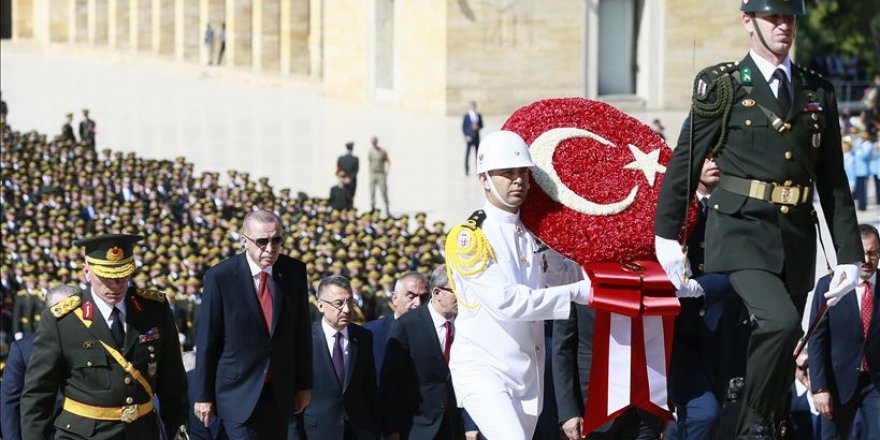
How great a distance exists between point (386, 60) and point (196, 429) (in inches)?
1200

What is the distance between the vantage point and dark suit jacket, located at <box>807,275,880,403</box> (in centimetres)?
871

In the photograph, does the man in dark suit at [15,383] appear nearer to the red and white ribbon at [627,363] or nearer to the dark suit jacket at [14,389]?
the dark suit jacket at [14,389]

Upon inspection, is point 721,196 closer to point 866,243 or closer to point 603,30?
point 866,243

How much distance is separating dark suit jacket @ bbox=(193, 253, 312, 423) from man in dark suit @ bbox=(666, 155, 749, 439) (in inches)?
78.5

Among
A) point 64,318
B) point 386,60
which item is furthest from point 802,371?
point 386,60

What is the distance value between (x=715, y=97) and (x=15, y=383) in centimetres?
412

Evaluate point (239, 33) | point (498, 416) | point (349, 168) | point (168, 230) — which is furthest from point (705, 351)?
point (239, 33)

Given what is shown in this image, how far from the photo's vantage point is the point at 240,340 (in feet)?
27.8

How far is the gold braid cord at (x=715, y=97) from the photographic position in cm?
641

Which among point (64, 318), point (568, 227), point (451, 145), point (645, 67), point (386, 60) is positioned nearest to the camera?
point (568, 227)

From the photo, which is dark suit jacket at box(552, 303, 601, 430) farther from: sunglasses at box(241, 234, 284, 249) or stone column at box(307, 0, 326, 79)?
stone column at box(307, 0, 326, 79)

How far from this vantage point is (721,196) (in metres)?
6.54

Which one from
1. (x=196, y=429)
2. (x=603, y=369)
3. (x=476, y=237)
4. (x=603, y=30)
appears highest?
(x=603, y=30)

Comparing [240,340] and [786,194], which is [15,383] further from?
[786,194]
